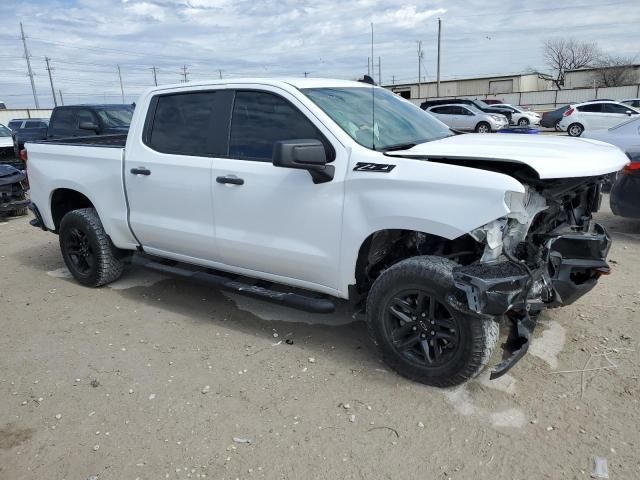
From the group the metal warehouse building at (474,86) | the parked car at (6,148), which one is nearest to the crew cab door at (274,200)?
the parked car at (6,148)

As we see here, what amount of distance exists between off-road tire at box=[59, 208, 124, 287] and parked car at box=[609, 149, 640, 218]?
5709 millimetres

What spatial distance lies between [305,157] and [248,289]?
4.19ft

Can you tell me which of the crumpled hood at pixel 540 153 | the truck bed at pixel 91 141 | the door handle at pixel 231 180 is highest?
the crumpled hood at pixel 540 153

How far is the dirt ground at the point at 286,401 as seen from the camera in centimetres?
273

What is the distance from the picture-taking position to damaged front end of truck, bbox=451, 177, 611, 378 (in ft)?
9.30

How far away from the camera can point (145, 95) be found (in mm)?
4641

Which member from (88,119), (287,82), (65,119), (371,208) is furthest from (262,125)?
(65,119)

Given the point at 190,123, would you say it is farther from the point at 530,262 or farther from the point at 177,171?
the point at 530,262

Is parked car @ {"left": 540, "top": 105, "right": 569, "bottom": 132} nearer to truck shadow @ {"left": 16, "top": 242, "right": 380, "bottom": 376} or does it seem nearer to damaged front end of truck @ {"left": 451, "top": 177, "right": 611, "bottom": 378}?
truck shadow @ {"left": 16, "top": 242, "right": 380, "bottom": 376}

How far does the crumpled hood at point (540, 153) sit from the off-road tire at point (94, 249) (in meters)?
3.16

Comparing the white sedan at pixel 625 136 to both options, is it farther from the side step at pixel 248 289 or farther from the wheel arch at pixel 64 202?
the wheel arch at pixel 64 202

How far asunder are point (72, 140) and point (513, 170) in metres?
4.72

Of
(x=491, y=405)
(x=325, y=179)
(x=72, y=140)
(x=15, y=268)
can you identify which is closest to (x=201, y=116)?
(x=325, y=179)

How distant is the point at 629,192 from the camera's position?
6223 mm
